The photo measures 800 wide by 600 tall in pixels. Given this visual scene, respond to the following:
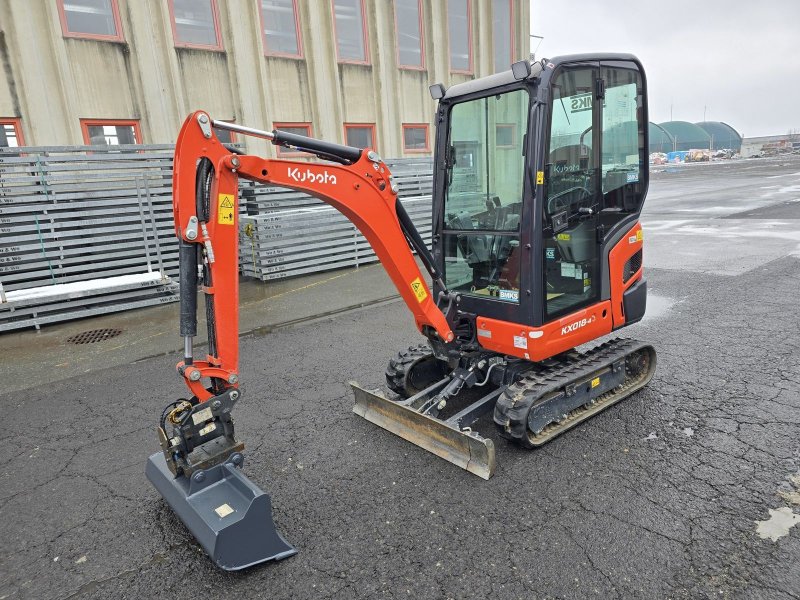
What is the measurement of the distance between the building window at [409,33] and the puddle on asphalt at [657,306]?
30.3ft

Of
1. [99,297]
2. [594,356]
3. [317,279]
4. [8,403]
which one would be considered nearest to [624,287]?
[594,356]

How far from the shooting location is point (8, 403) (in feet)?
18.6

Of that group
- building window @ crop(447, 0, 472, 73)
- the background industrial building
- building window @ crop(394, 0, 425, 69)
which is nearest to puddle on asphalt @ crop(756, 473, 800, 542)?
the background industrial building

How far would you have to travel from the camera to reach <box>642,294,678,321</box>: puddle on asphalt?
24.6 ft

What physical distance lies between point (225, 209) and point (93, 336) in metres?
5.87

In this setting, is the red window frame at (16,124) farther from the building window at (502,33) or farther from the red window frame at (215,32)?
the building window at (502,33)

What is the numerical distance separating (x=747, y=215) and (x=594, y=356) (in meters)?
15.6

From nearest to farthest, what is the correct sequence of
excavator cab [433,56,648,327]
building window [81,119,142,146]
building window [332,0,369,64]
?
excavator cab [433,56,648,327]
building window [81,119,142,146]
building window [332,0,369,64]

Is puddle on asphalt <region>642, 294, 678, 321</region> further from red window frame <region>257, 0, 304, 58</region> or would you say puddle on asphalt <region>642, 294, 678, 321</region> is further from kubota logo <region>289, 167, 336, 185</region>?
red window frame <region>257, 0, 304, 58</region>

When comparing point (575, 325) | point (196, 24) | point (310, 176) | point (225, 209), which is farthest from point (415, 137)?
point (225, 209)

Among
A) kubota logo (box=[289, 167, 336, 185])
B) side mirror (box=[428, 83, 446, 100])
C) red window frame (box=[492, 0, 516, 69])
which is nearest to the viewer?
kubota logo (box=[289, 167, 336, 185])

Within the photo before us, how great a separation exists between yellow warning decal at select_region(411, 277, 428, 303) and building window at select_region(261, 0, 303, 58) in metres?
9.81

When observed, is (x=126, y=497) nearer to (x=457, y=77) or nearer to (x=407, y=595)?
(x=407, y=595)

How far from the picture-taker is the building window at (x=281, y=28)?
468 inches
